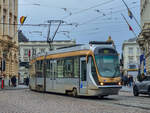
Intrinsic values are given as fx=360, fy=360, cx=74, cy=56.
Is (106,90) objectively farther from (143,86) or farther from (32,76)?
(32,76)

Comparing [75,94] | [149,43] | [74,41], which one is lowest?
[75,94]

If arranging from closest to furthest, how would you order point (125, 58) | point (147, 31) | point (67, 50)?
point (67, 50) → point (147, 31) → point (125, 58)

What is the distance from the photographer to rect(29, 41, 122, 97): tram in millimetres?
20094

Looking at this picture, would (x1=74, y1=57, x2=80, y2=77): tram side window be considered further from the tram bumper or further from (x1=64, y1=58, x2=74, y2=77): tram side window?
the tram bumper

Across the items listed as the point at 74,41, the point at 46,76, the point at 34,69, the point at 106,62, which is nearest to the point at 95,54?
the point at 106,62

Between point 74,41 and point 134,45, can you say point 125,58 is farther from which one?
point 74,41

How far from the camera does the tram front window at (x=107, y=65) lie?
65.9ft

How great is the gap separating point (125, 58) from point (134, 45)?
5263mm

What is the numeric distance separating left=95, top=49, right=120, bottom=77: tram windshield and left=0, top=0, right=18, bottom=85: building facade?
2808 centimetres

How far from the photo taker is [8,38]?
50.8 metres

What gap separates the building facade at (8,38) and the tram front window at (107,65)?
92.2ft

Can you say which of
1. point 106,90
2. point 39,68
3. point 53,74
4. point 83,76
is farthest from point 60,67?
point 106,90

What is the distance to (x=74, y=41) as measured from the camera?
111 m

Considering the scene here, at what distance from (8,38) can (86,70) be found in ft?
104
